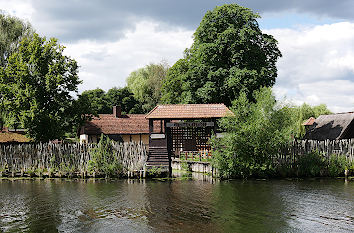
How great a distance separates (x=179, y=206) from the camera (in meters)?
15.5

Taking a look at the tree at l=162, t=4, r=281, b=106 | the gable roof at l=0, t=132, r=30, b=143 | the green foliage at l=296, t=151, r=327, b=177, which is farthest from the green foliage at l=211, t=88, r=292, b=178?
the gable roof at l=0, t=132, r=30, b=143

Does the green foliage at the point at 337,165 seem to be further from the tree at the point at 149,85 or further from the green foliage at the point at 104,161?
the tree at the point at 149,85

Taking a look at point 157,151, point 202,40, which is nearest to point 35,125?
point 157,151

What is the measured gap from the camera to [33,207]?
15.6m

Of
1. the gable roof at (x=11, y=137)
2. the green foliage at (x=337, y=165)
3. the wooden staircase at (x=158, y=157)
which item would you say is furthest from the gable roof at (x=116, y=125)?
the green foliage at (x=337, y=165)

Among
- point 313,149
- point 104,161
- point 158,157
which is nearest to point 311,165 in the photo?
point 313,149

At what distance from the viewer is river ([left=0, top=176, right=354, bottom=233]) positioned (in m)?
12.4

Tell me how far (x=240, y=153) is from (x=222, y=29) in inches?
632

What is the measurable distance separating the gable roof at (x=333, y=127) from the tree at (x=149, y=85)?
2873 cm

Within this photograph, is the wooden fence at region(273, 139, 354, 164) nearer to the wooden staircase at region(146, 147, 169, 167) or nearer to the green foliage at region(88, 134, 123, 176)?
the wooden staircase at region(146, 147, 169, 167)

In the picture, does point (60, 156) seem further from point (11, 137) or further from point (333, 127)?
point (333, 127)

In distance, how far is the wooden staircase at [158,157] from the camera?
27.0 meters

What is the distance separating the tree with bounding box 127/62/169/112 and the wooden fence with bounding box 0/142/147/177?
36.0m

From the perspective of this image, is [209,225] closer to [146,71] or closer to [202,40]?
[202,40]
